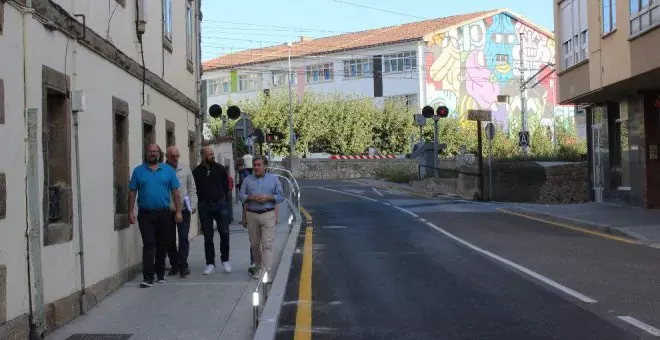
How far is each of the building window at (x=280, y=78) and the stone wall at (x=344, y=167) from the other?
60.3ft

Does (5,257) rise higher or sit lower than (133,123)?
lower

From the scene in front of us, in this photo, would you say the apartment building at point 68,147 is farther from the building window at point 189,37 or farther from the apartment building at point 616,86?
the apartment building at point 616,86

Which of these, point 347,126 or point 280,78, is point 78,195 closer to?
point 347,126

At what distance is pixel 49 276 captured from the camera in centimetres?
716

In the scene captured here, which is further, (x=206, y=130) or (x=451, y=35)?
(x=451, y=35)

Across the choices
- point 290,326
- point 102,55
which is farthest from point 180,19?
point 290,326

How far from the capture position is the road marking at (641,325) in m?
7.28

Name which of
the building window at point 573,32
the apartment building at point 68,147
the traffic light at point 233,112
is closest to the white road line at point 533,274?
the apartment building at point 68,147

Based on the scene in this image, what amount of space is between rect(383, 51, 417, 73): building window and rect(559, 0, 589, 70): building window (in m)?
39.4

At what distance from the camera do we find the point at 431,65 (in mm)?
65062

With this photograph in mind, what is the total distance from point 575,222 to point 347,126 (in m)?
42.1

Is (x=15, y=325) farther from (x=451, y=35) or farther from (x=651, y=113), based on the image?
(x=451, y=35)

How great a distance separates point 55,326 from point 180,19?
9.52 m

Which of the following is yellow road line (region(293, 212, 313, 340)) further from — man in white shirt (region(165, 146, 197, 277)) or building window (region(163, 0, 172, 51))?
building window (region(163, 0, 172, 51))
